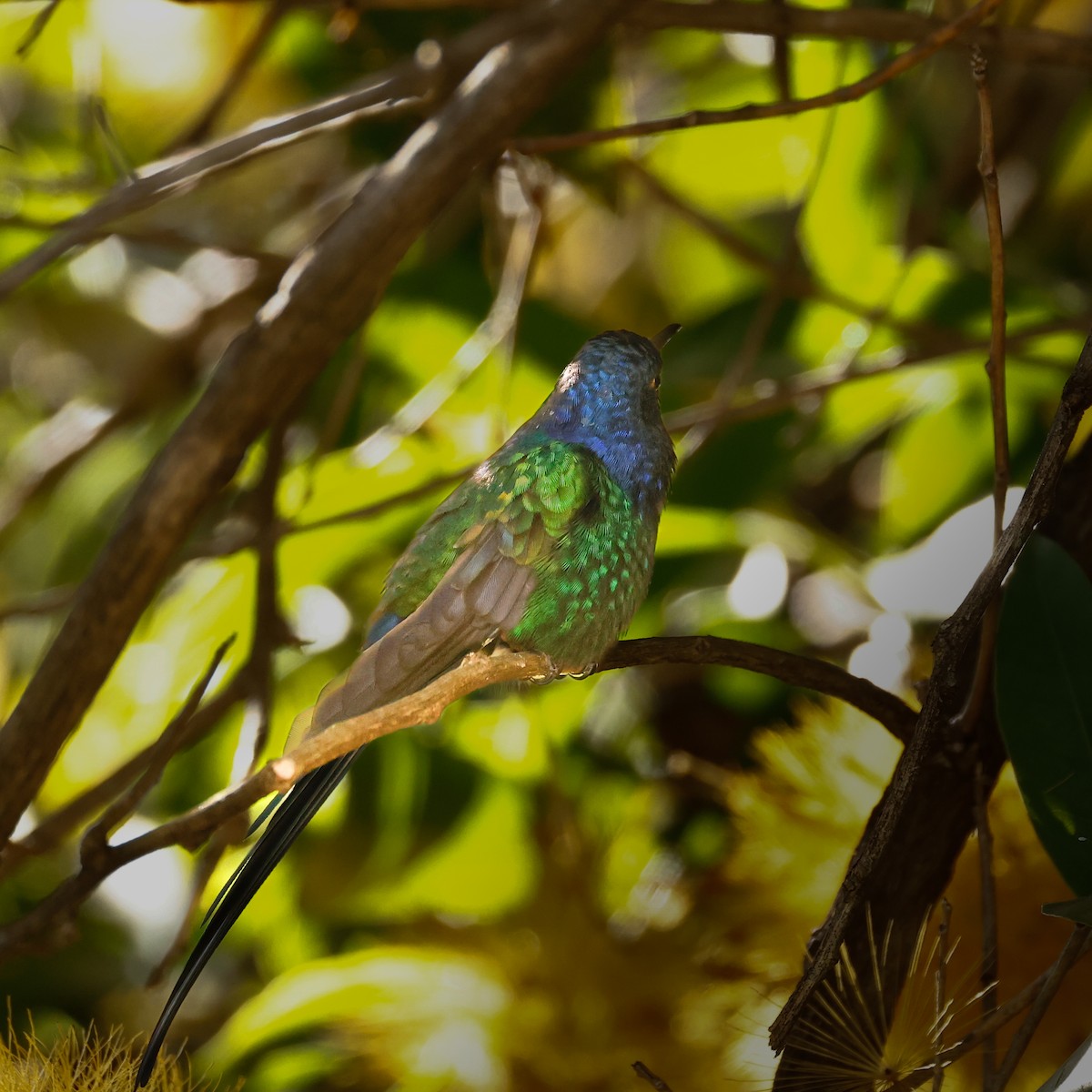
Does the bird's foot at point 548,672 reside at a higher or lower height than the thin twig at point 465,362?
lower

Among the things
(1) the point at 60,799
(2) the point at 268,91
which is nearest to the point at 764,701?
(1) the point at 60,799

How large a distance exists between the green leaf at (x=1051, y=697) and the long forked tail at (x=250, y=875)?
1.52 ft

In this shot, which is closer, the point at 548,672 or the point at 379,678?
the point at 379,678

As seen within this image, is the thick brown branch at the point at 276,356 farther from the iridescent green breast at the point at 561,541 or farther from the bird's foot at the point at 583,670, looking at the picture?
the bird's foot at the point at 583,670

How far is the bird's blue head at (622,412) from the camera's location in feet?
3.47

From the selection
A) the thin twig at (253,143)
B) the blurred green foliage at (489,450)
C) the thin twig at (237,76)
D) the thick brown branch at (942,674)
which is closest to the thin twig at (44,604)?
the blurred green foliage at (489,450)

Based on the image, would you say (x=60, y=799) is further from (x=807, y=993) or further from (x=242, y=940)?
(x=807, y=993)

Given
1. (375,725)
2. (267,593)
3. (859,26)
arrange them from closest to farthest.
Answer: (375,725), (859,26), (267,593)

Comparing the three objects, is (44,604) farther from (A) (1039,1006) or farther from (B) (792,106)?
(A) (1039,1006)

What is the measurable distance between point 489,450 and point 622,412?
1.90 feet

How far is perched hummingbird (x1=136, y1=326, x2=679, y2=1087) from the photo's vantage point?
2.86ft

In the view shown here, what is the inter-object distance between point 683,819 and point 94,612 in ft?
3.00

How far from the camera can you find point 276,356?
1104mm

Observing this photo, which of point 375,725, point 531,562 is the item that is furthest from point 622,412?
point 375,725
